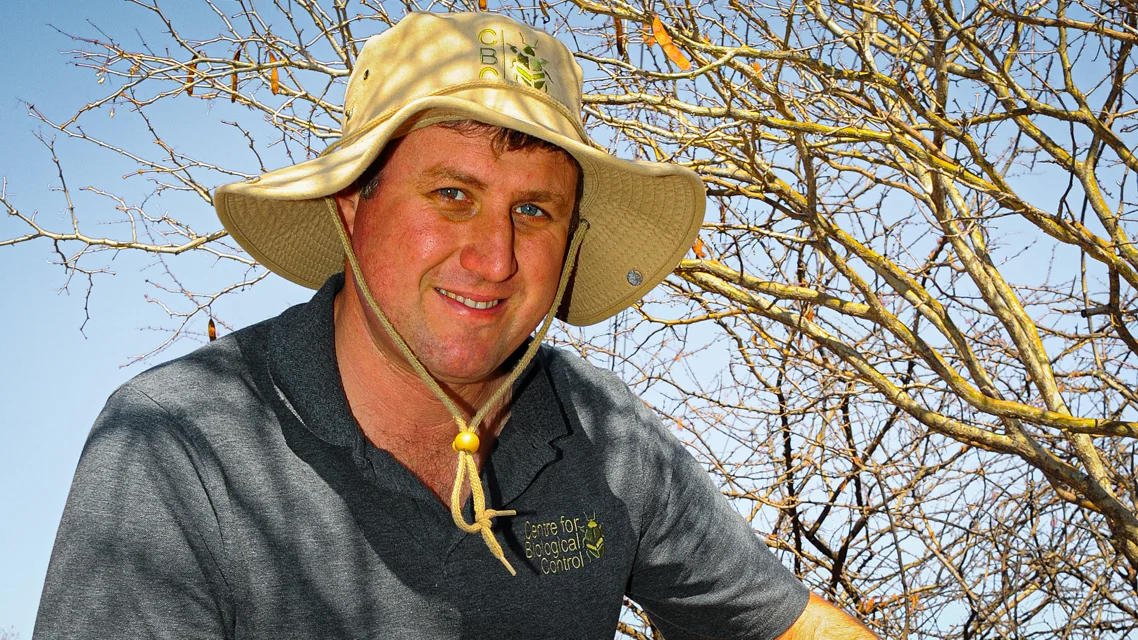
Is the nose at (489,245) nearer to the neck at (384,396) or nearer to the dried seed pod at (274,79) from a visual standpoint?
the neck at (384,396)

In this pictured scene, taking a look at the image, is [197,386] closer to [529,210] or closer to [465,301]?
[465,301]

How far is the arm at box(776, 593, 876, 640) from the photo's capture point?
7.87ft

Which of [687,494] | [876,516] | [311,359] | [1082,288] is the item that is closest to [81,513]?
[311,359]

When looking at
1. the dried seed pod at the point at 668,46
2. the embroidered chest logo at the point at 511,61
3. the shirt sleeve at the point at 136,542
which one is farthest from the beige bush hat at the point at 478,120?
the dried seed pod at the point at 668,46

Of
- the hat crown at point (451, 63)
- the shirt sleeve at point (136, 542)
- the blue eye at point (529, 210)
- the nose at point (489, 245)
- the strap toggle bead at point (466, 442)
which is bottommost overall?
the shirt sleeve at point (136, 542)

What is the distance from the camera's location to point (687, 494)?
2.48 m

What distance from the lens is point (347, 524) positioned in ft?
6.35

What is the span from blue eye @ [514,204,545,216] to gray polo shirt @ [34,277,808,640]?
0.47 metres

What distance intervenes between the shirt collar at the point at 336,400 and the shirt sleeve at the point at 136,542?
A: 0.82 feet

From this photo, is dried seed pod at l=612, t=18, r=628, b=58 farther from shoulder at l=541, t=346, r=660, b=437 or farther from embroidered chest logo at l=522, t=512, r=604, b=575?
embroidered chest logo at l=522, t=512, r=604, b=575

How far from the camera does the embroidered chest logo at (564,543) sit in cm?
218

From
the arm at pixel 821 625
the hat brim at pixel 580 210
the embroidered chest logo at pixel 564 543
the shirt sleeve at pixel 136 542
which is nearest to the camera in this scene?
the shirt sleeve at pixel 136 542

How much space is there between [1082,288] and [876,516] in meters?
1.31

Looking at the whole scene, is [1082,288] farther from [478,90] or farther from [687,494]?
[478,90]
